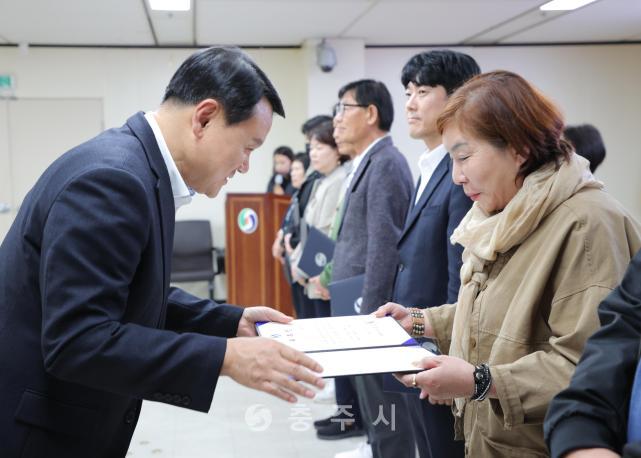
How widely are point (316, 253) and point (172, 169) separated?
6.81ft

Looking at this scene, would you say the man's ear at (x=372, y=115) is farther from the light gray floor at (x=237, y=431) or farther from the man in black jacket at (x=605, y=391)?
the man in black jacket at (x=605, y=391)

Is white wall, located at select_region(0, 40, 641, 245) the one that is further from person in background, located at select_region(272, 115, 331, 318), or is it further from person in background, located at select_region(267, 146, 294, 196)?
person in background, located at select_region(272, 115, 331, 318)

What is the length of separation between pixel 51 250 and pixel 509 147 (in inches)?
38.5

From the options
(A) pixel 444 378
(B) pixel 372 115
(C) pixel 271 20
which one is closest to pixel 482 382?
(A) pixel 444 378

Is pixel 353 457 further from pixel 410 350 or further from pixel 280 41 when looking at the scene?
pixel 280 41

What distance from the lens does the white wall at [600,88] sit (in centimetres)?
673

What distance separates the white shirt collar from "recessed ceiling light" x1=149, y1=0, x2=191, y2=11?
3.57m

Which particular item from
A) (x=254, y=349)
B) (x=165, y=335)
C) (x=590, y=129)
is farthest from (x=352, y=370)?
(x=590, y=129)

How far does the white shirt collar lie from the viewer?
129cm

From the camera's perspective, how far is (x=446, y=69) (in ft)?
7.34

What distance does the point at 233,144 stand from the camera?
1.33 meters

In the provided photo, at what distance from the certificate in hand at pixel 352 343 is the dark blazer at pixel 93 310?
0.25 metres

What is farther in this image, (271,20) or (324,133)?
(271,20)

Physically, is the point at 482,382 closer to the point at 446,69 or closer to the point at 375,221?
the point at 446,69
